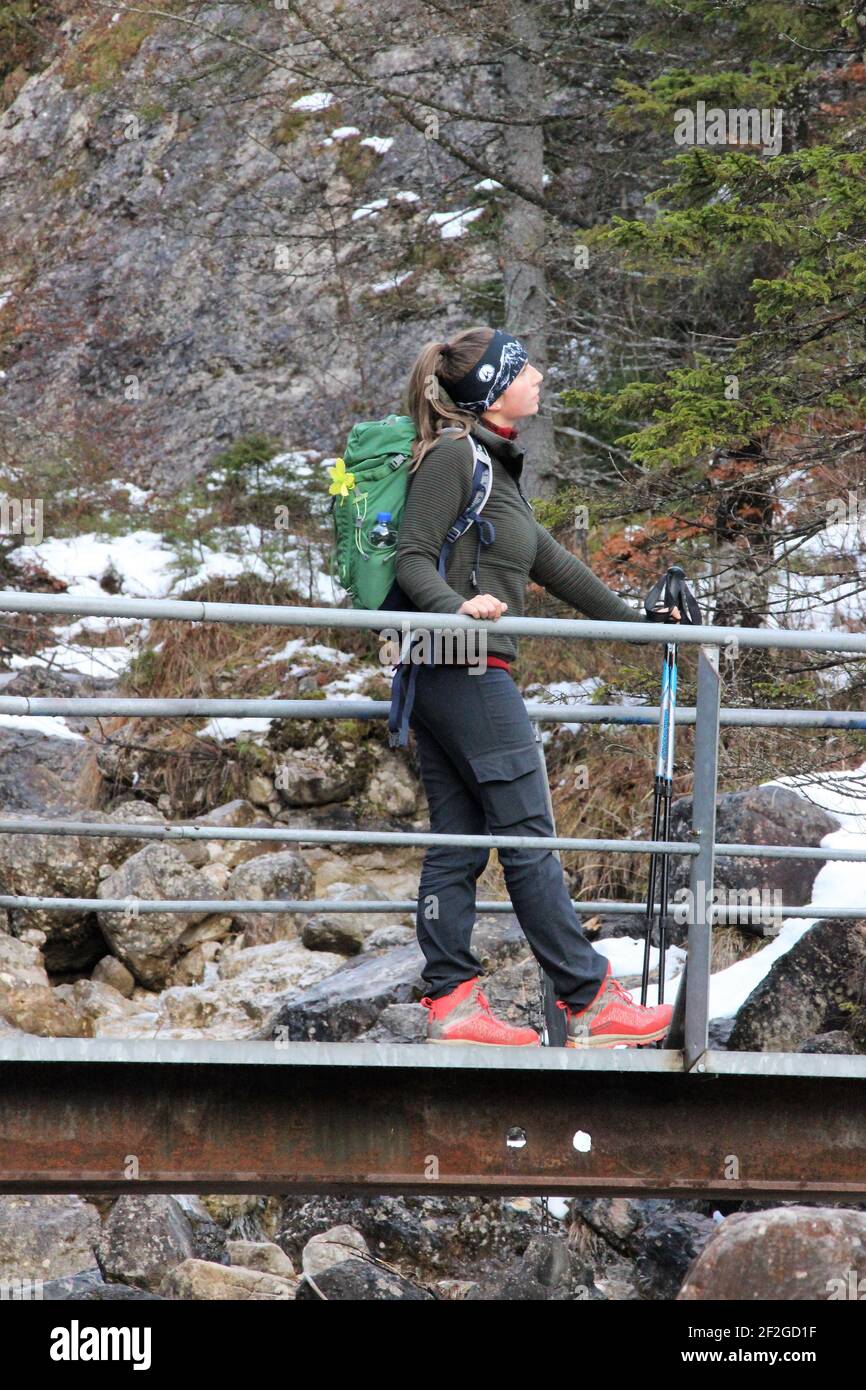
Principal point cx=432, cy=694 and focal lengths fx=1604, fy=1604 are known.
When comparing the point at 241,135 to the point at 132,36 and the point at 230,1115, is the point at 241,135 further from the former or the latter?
the point at 230,1115

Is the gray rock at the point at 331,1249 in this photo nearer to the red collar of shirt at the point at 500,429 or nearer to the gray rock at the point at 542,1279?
the gray rock at the point at 542,1279

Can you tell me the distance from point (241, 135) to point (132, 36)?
3390 millimetres

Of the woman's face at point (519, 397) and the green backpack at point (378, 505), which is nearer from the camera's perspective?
the green backpack at point (378, 505)

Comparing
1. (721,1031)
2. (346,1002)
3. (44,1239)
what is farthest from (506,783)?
(346,1002)

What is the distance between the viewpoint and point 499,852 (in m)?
4.39

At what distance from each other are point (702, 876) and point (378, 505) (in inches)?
52.3

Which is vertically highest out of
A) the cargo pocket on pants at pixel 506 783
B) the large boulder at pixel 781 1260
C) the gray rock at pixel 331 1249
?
the cargo pocket on pants at pixel 506 783

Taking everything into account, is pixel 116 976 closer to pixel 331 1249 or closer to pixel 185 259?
pixel 331 1249

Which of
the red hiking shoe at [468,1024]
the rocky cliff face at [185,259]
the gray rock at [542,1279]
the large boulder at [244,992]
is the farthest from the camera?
the rocky cliff face at [185,259]

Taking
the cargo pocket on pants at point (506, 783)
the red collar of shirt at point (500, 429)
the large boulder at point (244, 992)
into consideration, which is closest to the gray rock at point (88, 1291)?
the large boulder at point (244, 992)

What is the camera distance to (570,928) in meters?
4.37

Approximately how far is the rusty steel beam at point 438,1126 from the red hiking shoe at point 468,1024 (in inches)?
4.0

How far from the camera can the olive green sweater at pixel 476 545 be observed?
4250 millimetres

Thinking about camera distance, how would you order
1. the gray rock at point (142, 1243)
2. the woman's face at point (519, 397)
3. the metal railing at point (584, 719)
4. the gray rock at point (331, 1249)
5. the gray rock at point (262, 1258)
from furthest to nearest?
the gray rock at point (262, 1258) → the gray rock at point (142, 1243) → the gray rock at point (331, 1249) → the woman's face at point (519, 397) → the metal railing at point (584, 719)
